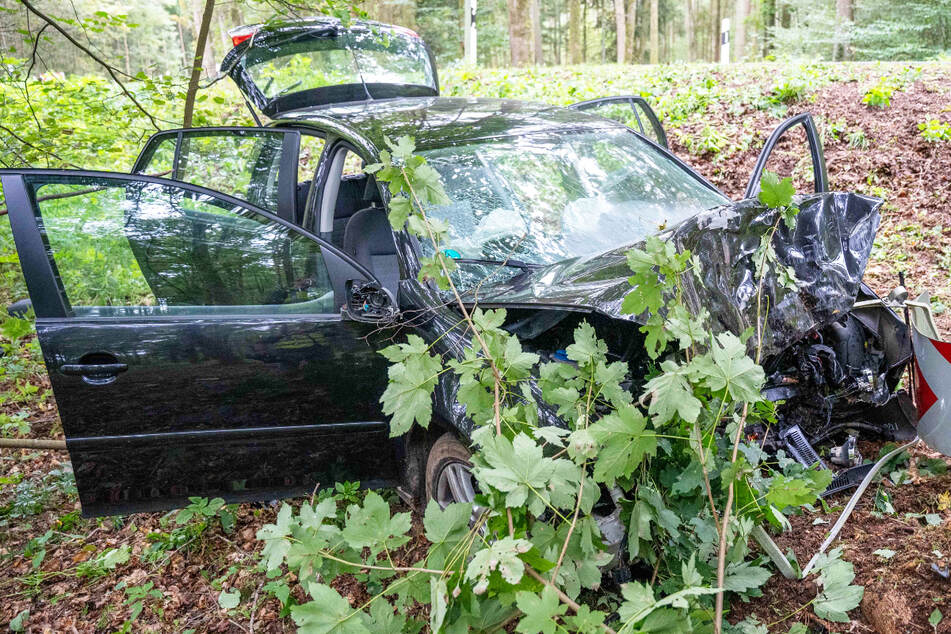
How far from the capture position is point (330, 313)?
2.73 metres

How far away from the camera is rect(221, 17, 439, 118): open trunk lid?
4.64 metres

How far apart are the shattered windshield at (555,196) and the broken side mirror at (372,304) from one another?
342 millimetres

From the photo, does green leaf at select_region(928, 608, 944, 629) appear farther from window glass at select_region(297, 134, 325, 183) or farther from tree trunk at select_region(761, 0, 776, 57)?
tree trunk at select_region(761, 0, 776, 57)

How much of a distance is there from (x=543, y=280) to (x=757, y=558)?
1.23 metres

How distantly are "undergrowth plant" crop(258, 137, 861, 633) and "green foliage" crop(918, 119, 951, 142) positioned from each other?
582 cm

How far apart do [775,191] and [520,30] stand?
531 inches

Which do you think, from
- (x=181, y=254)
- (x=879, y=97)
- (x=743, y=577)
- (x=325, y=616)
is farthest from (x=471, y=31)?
(x=325, y=616)

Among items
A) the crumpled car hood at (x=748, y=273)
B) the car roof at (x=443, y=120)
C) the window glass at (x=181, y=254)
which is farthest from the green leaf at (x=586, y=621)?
the car roof at (x=443, y=120)

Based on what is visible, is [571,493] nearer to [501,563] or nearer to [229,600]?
[501,563]

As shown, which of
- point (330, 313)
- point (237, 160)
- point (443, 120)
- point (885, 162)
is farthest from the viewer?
point (885, 162)

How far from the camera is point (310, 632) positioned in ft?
4.93

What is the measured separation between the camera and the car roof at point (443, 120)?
126 inches

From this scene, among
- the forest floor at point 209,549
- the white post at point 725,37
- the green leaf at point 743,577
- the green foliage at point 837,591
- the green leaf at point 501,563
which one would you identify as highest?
the white post at point 725,37

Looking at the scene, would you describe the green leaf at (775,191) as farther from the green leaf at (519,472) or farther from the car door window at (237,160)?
the car door window at (237,160)
